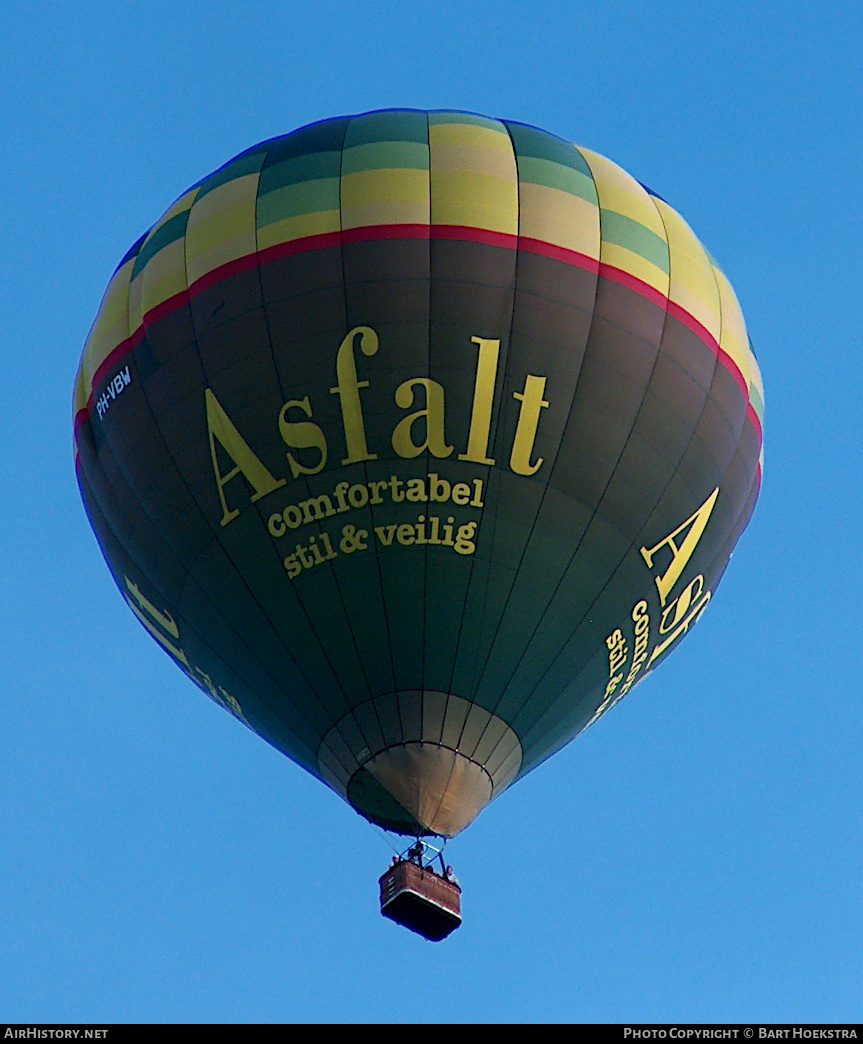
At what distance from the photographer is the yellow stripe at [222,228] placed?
2030cm

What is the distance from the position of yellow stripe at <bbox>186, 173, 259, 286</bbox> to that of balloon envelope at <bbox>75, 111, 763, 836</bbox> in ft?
0.09

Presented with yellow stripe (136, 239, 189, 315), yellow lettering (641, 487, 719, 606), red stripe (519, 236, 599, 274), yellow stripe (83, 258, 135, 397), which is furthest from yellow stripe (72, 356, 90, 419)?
yellow lettering (641, 487, 719, 606)

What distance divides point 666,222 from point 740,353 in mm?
1424

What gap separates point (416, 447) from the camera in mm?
19500

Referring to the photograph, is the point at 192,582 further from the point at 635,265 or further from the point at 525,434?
the point at 635,265

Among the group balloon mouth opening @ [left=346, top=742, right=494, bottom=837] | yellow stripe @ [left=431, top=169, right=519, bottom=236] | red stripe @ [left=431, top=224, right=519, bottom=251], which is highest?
yellow stripe @ [left=431, top=169, right=519, bottom=236]

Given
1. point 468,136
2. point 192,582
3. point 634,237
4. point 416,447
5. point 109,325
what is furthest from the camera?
point 109,325

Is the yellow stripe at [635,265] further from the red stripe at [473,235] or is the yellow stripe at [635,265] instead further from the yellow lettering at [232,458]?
the yellow lettering at [232,458]

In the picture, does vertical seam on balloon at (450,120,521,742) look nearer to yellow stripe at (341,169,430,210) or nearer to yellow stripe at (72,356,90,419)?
yellow stripe at (341,169,430,210)

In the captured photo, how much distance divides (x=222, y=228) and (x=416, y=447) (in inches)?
112

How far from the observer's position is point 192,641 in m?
20.9

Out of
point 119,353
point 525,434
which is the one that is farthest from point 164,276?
point 525,434

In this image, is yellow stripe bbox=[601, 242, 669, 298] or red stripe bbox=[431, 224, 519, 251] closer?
red stripe bbox=[431, 224, 519, 251]

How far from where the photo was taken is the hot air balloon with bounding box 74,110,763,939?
A: 19.6 metres
